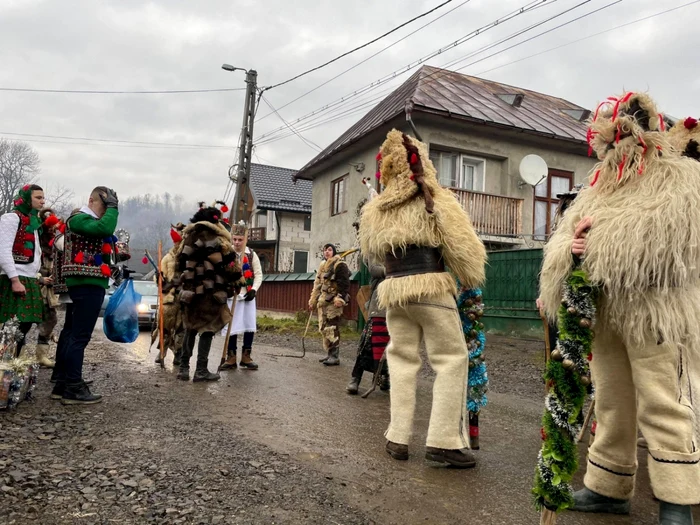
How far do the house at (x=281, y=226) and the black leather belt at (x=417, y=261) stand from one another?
2721 centimetres

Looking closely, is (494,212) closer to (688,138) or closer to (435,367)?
(435,367)

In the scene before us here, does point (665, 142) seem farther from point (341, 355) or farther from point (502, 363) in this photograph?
point (341, 355)

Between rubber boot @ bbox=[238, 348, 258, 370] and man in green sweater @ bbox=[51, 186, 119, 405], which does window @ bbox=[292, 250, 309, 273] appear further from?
man in green sweater @ bbox=[51, 186, 119, 405]

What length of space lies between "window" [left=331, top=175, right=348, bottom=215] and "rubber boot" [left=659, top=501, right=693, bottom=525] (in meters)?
18.0

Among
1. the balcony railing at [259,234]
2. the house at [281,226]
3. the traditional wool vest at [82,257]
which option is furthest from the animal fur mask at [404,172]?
the balcony railing at [259,234]

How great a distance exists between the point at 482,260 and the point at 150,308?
1183 centimetres

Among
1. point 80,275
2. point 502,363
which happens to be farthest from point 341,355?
point 80,275

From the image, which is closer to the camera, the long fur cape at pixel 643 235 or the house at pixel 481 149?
the long fur cape at pixel 643 235

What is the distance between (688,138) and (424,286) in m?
1.76

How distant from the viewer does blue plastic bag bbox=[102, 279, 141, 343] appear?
5.85 meters

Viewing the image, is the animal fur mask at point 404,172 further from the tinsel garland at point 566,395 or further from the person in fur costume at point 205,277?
the person in fur costume at point 205,277

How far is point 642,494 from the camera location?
10.6ft

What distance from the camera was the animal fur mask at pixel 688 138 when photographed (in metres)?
3.07

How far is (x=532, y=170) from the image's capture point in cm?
1628
